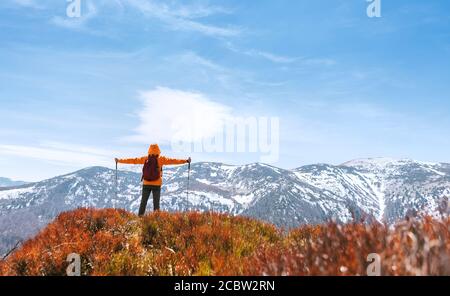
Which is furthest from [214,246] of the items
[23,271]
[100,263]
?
[23,271]

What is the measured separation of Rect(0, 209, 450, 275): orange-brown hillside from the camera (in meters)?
3.73

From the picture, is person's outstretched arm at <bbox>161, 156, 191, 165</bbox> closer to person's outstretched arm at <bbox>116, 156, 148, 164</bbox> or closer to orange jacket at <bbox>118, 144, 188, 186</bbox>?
orange jacket at <bbox>118, 144, 188, 186</bbox>

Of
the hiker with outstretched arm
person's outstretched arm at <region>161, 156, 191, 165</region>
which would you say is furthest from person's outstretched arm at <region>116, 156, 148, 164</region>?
person's outstretched arm at <region>161, 156, 191, 165</region>

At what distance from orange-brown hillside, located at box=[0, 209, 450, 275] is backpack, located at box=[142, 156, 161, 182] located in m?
2.37

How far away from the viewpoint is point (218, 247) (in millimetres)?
7789

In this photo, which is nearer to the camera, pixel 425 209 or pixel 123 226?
pixel 425 209

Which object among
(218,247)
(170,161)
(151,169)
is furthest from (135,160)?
(218,247)

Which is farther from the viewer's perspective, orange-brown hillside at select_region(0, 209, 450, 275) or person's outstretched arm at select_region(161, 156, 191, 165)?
person's outstretched arm at select_region(161, 156, 191, 165)

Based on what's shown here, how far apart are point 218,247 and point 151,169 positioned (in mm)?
7453

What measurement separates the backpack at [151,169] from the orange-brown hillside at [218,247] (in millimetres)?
2371

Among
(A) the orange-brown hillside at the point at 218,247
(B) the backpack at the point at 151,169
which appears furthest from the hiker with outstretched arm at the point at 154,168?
(A) the orange-brown hillside at the point at 218,247
